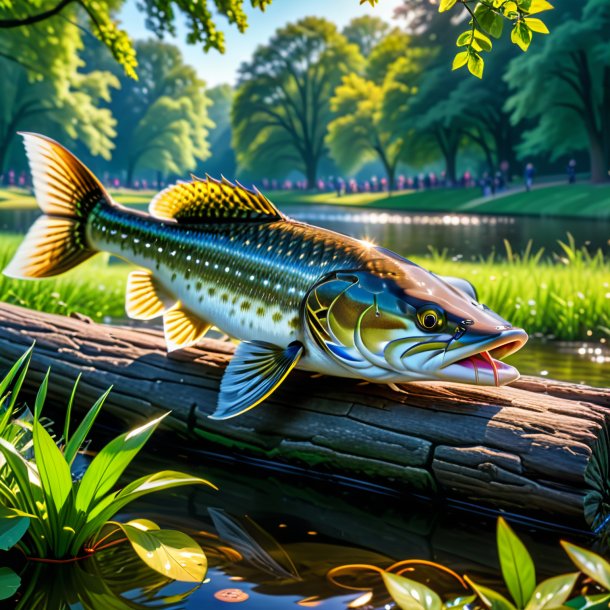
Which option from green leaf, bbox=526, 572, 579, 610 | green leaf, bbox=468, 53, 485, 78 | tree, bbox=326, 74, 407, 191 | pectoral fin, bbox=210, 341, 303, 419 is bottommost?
green leaf, bbox=526, 572, 579, 610

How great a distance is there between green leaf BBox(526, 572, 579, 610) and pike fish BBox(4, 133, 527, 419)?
1.55 meters

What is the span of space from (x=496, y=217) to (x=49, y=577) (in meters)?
36.0

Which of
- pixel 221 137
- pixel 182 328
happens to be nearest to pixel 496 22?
pixel 182 328

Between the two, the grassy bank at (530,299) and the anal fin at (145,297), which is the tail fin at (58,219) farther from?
the grassy bank at (530,299)

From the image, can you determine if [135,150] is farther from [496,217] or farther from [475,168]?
[496,217]

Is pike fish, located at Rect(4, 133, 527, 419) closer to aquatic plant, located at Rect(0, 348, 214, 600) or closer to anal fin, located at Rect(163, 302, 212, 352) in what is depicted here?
anal fin, located at Rect(163, 302, 212, 352)

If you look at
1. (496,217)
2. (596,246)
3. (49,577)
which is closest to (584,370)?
(49,577)

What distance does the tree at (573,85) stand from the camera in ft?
116

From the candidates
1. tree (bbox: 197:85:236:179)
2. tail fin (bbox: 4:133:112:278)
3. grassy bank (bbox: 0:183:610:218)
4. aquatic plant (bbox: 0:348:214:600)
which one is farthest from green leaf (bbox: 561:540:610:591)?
tree (bbox: 197:85:236:179)

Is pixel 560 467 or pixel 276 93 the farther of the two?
pixel 276 93

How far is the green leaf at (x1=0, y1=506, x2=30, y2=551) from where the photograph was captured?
306cm

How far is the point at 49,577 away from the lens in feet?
11.0

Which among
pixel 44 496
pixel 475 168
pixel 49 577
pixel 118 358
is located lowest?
pixel 49 577

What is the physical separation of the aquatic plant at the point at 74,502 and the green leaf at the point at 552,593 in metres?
1.30
